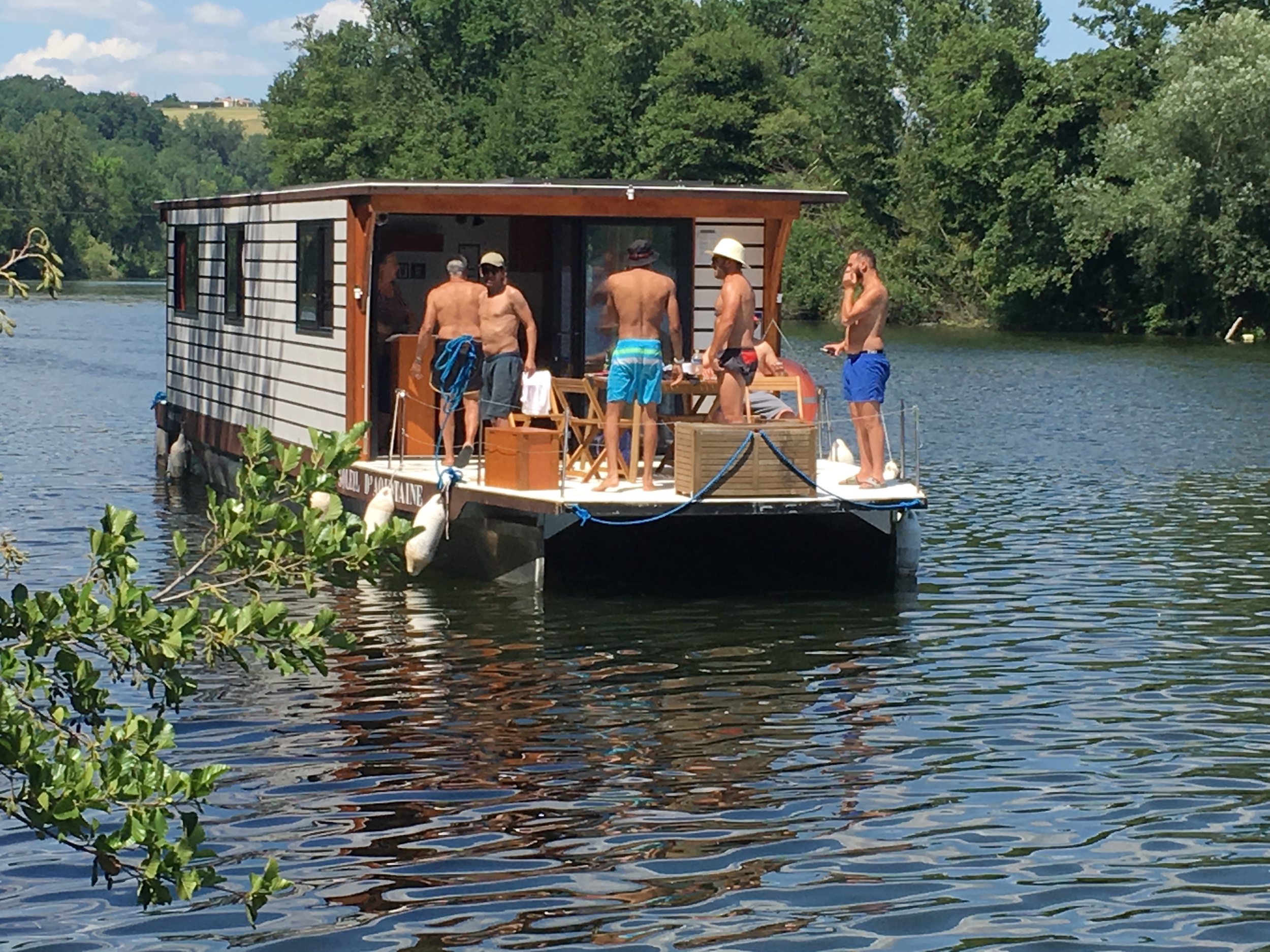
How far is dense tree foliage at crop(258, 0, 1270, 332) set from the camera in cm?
5262

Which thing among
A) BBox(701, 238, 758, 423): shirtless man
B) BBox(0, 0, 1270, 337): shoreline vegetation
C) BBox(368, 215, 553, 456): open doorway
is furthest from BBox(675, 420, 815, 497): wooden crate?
→ BBox(0, 0, 1270, 337): shoreline vegetation

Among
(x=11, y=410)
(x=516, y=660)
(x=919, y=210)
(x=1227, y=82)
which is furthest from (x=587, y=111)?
(x=516, y=660)

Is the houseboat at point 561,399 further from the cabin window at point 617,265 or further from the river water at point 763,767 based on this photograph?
the river water at point 763,767

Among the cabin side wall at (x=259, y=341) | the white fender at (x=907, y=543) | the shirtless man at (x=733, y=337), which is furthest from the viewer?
the cabin side wall at (x=259, y=341)

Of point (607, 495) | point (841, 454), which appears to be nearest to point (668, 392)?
point (607, 495)

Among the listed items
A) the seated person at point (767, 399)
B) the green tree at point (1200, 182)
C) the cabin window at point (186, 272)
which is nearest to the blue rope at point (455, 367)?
the seated person at point (767, 399)

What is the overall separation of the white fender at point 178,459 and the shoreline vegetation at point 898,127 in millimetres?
18249

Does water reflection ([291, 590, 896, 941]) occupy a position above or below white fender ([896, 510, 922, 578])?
below

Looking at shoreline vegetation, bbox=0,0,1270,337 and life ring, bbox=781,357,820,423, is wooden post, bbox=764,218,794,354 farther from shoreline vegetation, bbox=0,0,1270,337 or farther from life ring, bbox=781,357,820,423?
shoreline vegetation, bbox=0,0,1270,337

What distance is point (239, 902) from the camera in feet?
25.2

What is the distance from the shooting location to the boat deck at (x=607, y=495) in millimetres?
13375

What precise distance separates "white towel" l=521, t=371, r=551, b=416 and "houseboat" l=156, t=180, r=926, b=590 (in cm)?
6

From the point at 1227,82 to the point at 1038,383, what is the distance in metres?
16.0

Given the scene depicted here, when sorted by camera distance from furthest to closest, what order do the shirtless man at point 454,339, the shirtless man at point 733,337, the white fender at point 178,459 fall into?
the white fender at point 178,459, the shirtless man at point 454,339, the shirtless man at point 733,337
